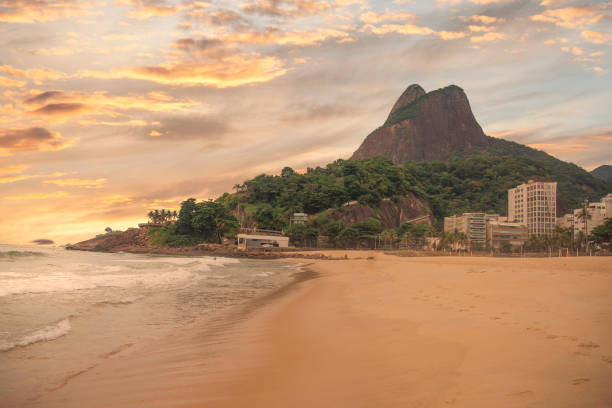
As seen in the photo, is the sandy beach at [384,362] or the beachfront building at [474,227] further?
the beachfront building at [474,227]

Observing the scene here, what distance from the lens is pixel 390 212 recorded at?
510 ft

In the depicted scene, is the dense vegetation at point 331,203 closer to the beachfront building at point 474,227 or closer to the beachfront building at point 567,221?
the beachfront building at point 474,227

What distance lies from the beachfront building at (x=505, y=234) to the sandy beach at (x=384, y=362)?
136915mm

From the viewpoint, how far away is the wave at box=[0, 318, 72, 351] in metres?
8.31

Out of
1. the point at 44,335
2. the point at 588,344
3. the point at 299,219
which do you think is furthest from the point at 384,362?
the point at 299,219

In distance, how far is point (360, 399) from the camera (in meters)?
4.78

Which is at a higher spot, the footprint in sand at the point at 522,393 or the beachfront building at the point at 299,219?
the beachfront building at the point at 299,219

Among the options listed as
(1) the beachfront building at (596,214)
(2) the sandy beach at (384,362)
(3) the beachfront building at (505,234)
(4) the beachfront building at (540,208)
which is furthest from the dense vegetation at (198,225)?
(2) the sandy beach at (384,362)

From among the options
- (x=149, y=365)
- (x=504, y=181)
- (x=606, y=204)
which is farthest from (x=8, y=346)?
(x=504, y=181)

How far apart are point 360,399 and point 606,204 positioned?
157 m

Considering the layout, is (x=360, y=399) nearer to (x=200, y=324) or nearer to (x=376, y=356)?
(x=376, y=356)

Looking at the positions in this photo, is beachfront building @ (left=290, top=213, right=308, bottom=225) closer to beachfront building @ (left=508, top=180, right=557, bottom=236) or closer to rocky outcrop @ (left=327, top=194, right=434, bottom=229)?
rocky outcrop @ (left=327, top=194, right=434, bottom=229)

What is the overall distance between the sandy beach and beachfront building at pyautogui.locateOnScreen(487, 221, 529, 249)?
449 feet

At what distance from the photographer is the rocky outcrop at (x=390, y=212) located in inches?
5576
